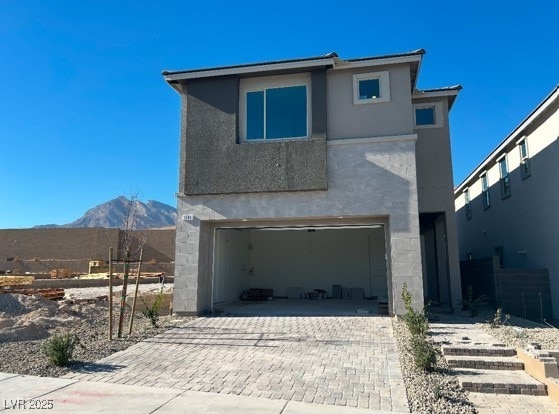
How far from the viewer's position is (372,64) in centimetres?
1187

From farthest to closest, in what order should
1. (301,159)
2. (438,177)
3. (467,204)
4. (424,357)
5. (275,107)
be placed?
(467,204)
(438,177)
(275,107)
(301,159)
(424,357)

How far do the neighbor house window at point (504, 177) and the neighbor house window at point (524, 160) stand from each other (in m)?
1.55

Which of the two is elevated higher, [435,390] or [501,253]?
[501,253]

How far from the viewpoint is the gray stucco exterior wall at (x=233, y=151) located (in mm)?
11797

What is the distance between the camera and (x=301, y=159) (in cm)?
1181

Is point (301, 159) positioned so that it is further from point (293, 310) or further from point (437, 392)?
point (437, 392)

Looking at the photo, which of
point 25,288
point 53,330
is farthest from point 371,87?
point 25,288

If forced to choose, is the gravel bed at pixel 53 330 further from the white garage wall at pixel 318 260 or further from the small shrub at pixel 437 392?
the white garage wall at pixel 318 260

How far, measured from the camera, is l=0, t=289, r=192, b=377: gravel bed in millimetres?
7035

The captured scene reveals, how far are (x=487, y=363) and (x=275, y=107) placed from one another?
28.5ft

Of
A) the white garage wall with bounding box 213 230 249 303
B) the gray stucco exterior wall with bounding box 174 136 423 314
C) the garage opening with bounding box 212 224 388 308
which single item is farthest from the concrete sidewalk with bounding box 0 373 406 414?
the garage opening with bounding box 212 224 388 308

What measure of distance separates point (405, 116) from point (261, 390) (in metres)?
8.66

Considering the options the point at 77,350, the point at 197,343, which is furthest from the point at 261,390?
the point at 77,350

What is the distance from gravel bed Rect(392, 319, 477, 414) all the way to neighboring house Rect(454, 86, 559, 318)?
8332mm
